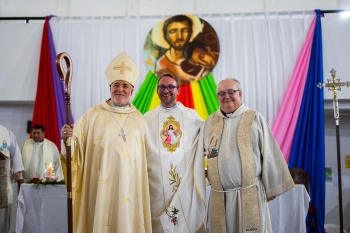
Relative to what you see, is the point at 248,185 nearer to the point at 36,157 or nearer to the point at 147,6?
the point at 36,157

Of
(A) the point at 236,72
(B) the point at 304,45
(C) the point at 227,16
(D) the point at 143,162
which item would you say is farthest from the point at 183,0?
(D) the point at 143,162

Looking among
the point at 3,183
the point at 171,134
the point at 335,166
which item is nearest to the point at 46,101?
the point at 3,183

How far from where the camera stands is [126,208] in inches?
149

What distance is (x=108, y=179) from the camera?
3855mm

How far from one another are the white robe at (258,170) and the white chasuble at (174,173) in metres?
0.27

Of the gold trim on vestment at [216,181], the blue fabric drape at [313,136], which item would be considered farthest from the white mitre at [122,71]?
the blue fabric drape at [313,136]

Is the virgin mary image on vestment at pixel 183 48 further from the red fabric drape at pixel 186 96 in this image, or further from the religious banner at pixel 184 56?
the red fabric drape at pixel 186 96

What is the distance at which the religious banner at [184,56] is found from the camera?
7906 mm

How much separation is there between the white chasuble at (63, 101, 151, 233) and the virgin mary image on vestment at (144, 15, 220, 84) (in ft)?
13.6

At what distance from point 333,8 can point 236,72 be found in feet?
8.10

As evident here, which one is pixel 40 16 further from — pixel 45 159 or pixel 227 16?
pixel 227 16

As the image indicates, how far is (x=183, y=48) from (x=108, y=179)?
4671 millimetres

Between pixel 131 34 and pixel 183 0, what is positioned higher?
pixel 183 0

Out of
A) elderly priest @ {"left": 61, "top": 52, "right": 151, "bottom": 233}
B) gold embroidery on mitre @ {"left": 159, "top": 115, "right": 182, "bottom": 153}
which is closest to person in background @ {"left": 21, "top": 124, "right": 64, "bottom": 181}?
elderly priest @ {"left": 61, "top": 52, "right": 151, "bottom": 233}
